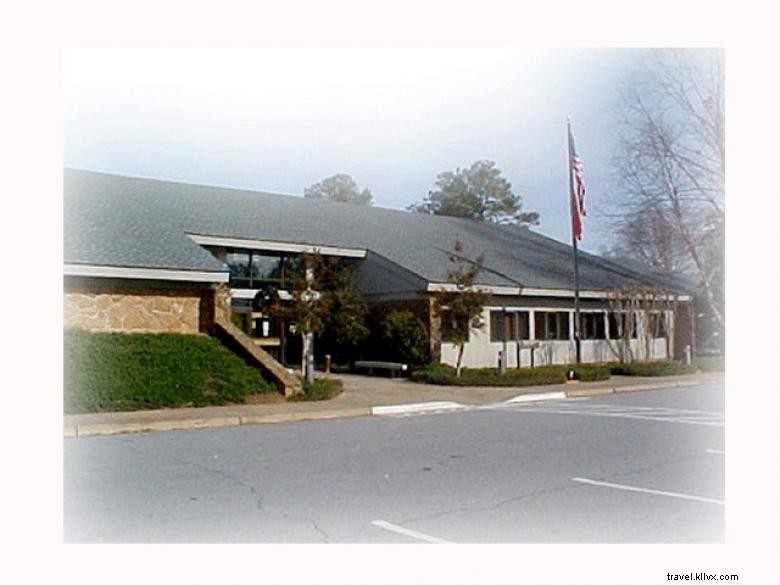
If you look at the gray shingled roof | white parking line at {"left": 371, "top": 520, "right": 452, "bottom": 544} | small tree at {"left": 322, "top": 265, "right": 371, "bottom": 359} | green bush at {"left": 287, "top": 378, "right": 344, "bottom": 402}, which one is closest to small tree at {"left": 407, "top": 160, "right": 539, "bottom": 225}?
the gray shingled roof

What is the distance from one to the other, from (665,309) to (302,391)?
10596 millimetres

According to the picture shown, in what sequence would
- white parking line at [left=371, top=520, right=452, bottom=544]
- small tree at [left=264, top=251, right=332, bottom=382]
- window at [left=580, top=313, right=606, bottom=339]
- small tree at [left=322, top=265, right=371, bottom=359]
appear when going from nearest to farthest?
white parking line at [left=371, top=520, right=452, bottom=544] → small tree at [left=264, top=251, right=332, bottom=382] → small tree at [left=322, top=265, right=371, bottom=359] → window at [left=580, top=313, right=606, bottom=339]

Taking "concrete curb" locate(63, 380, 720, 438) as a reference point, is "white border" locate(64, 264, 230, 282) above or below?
above

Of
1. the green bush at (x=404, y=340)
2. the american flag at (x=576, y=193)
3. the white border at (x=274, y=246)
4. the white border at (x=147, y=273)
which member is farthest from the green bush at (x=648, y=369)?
the white border at (x=147, y=273)

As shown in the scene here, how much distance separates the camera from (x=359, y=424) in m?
11.4

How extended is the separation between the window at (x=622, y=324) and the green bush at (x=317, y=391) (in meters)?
9.73

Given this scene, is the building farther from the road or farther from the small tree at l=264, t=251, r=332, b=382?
the road

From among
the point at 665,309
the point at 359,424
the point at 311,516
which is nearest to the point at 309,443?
the point at 359,424

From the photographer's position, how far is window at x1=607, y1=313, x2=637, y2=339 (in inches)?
853

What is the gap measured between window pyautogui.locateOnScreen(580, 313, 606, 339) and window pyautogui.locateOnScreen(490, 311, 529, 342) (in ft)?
5.82

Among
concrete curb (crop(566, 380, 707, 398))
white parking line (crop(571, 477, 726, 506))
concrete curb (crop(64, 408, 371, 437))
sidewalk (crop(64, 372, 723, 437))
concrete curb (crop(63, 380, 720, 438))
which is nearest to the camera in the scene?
white parking line (crop(571, 477, 726, 506))

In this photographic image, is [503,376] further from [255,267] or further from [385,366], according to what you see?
[255,267]

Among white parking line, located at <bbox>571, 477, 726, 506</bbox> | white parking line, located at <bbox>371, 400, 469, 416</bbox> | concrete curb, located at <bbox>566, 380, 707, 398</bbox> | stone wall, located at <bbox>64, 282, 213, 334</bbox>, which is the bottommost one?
concrete curb, located at <bbox>566, 380, 707, 398</bbox>
